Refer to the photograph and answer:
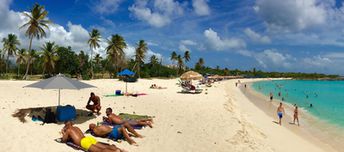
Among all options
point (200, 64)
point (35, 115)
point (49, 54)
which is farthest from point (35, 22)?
point (200, 64)

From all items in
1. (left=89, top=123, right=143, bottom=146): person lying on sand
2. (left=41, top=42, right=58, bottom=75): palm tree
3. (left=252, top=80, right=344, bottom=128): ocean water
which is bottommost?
(left=252, top=80, right=344, bottom=128): ocean water

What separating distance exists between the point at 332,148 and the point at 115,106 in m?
10.3

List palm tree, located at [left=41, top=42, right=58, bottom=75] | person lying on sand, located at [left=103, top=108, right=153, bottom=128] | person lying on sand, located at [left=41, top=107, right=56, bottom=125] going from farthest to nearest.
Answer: palm tree, located at [left=41, top=42, right=58, bottom=75]
person lying on sand, located at [left=103, top=108, right=153, bottom=128]
person lying on sand, located at [left=41, top=107, right=56, bottom=125]

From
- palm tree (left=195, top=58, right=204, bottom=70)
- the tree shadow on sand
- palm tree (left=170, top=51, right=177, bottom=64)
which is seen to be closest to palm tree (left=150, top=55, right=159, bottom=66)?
palm tree (left=170, top=51, right=177, bottom=64)

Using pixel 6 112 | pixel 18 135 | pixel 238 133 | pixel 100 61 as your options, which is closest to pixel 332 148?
pixel 238 133

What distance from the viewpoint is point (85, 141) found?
7.19 m

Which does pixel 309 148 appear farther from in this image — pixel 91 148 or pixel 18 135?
pixel 18 135

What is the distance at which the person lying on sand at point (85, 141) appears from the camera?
665 cm

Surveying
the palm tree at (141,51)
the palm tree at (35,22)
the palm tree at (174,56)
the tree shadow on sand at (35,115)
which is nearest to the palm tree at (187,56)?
the palm tree at (174,56)

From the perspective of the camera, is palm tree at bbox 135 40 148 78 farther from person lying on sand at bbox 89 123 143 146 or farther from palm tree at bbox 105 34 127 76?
person lying on sand at bbox 89 123 143 146

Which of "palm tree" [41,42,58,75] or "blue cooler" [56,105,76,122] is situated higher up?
"palm tree" [41,42,58,75]

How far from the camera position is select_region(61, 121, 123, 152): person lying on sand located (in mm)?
6648

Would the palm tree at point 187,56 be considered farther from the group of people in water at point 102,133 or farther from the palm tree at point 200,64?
the group of people in water at point 102,133

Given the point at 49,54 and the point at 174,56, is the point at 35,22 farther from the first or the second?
the point at 174,56
